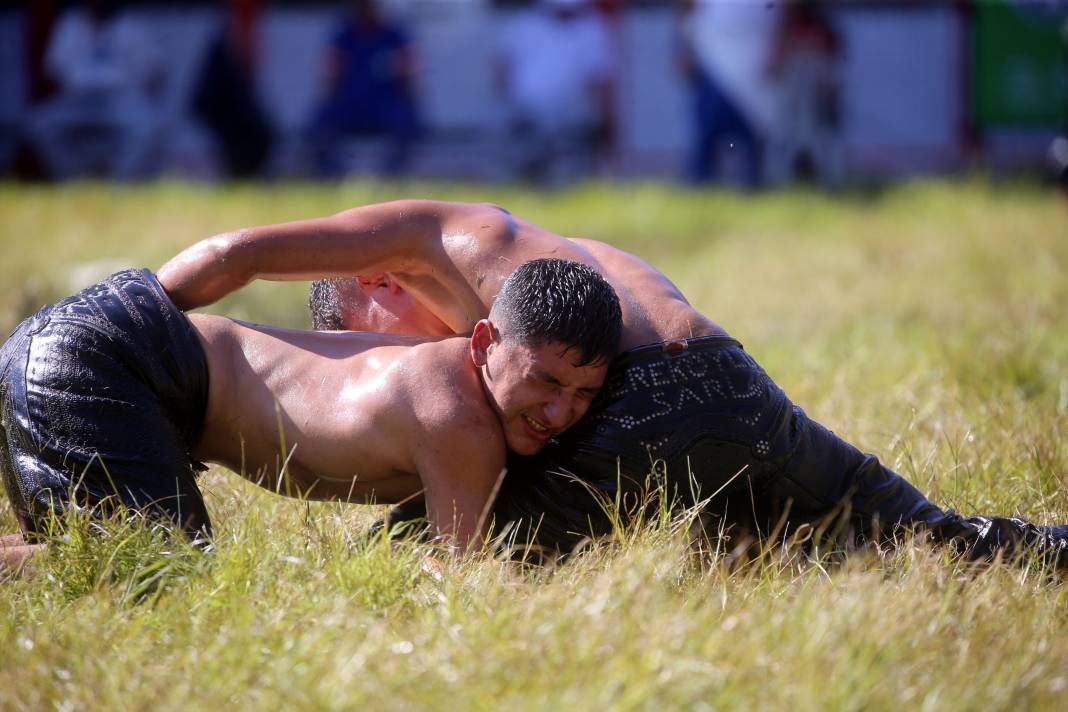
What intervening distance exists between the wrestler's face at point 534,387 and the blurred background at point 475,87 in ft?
33.2

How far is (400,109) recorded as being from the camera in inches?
503

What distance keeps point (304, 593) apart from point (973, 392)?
2.43 m

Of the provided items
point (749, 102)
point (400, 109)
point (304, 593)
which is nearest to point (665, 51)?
point (749, 102)

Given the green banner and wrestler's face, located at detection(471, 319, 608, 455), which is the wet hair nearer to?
wrestler's face, located at detection(471, 319, 608, 455)

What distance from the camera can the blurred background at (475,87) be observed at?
12727 mm

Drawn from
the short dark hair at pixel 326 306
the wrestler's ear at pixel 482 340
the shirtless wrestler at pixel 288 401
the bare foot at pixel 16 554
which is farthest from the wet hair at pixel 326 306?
the bare foot at pixel 16 554

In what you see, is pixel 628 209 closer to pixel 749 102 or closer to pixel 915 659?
pixel 749 102

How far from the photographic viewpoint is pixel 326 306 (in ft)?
10.5

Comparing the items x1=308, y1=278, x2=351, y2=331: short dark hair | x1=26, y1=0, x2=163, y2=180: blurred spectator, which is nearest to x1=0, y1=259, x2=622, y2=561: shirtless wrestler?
x1=308, y1=278, x2=351, y2=331: short dark hair

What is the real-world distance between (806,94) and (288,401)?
10775 millimetres

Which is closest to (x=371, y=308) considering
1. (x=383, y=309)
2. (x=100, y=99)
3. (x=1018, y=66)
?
(x=383, y=309)

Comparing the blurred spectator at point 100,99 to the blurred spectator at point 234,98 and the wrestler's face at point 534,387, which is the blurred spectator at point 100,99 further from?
the wrestler's face at point 534,387

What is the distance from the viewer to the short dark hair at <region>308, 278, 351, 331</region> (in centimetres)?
318

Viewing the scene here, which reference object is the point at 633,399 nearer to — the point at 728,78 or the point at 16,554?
the point at 16,554
